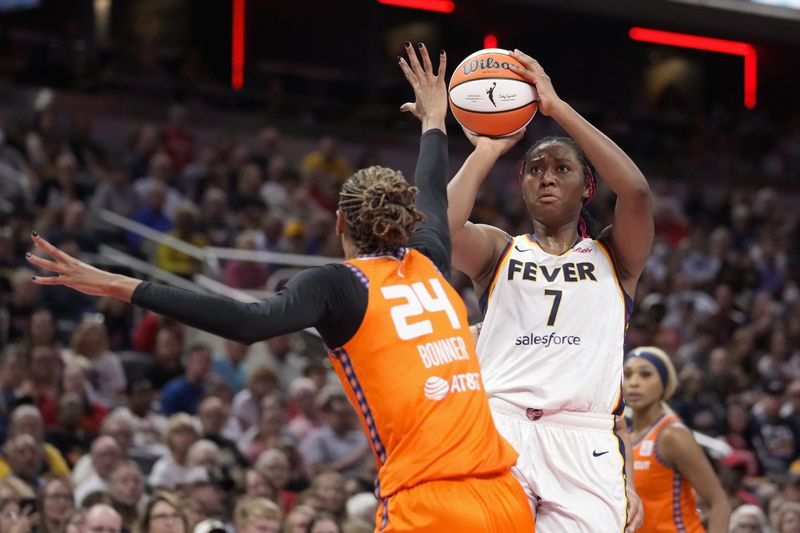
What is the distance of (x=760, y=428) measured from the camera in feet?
41.2

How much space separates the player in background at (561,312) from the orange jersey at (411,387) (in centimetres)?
60

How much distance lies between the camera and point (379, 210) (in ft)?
13.6

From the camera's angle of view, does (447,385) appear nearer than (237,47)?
Yes

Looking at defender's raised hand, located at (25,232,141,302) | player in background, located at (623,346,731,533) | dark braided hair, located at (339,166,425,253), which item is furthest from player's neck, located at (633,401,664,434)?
defender's raised hand, located at (25,232,141,302)

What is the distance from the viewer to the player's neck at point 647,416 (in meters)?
6.76

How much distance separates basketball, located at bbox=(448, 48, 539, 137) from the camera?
4840 mm

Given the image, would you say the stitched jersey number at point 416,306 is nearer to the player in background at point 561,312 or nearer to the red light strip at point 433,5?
the player in background at point 561,312

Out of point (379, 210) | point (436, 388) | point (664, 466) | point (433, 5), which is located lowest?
point (664, 466)

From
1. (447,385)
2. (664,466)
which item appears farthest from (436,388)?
(664,466)

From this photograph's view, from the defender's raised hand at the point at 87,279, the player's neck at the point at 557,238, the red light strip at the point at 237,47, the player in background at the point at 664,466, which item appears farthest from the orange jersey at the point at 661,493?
the red light strip at the point at 237,47

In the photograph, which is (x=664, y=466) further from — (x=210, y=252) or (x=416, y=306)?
(x=210, y=252)

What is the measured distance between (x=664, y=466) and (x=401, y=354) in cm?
302

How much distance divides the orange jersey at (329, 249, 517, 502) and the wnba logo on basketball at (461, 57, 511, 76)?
116cm

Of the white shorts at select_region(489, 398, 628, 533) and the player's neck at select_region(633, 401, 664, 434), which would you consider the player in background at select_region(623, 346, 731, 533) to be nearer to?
the player's neck at select_region(633, 401, 664, 434)
